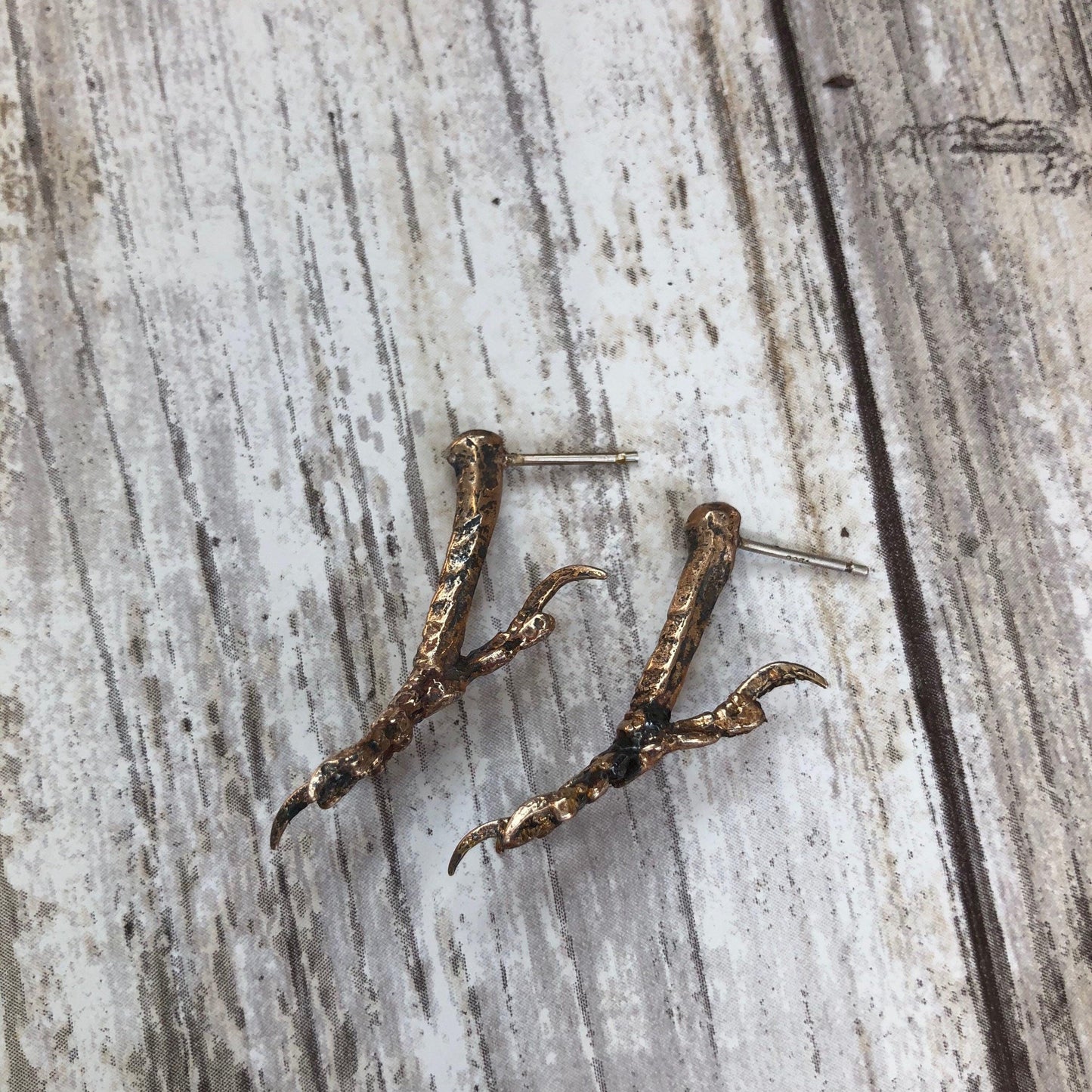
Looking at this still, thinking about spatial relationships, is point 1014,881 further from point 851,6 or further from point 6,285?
point 6,285

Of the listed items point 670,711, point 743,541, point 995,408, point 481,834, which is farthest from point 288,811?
point 995,408

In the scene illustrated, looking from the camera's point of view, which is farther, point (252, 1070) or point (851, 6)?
point (851, 6)

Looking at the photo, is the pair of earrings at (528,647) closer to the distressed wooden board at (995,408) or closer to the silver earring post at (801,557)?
the silver earring post at (801,557)

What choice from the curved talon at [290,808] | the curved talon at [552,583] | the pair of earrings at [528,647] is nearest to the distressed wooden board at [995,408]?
the pair of earrings at [528,647]

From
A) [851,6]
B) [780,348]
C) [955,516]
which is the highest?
[851,6]

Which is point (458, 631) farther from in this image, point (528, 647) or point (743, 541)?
point (743, 541)

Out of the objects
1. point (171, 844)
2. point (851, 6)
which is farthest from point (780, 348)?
point (171, 844)
